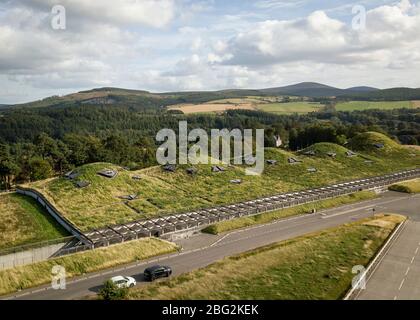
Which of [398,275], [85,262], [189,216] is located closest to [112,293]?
[85,262]

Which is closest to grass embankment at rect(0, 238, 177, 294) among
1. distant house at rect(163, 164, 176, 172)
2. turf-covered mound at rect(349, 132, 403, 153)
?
distant house at rect(163, 164, 176, 172)

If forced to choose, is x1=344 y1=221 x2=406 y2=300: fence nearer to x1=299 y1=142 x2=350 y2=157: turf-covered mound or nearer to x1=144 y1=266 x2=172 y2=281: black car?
x1=144 y1=266 x2=172 y2=281: black car

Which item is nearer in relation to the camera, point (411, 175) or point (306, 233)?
point (306, 233)

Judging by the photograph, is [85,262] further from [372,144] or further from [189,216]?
[372,144]

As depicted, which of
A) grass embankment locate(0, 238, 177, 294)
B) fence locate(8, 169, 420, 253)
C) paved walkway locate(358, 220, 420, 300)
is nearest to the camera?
paved walkway locate(358, 220, 420, 300)

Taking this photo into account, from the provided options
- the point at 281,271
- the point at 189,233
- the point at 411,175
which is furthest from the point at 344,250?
the point at 411,175

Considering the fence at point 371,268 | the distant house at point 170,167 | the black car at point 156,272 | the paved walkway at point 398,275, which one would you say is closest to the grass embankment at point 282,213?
the fence at point 371,268

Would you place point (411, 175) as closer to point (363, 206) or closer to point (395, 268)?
point (363, 206)
